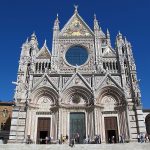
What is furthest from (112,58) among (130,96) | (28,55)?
(28,55)

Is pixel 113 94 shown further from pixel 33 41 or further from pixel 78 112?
pixel 33 41

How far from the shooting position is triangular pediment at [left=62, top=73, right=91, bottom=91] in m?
25.5

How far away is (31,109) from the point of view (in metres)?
24.4

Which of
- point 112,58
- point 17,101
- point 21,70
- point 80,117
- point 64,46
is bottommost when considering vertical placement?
point 80,117

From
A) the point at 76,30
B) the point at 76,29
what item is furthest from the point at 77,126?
the point at 76,29

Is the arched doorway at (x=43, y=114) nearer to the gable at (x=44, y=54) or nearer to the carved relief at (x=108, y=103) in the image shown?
the gable at (x=44, y=54)

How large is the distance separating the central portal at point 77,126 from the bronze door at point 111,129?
2379 mm

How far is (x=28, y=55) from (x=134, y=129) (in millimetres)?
14486

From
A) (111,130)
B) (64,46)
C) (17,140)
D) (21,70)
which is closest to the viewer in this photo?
(17,140)

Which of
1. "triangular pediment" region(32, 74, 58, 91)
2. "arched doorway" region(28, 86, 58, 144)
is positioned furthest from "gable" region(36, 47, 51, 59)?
"arched doorway" region(28, 86, 58, 144)

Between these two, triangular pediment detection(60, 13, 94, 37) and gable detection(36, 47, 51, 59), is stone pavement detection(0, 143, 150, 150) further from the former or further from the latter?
triangular pediment detection(60, 13, 94, 37)

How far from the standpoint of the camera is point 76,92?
84.3 feet

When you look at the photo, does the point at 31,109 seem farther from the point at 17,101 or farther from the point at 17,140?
the point at 17,140

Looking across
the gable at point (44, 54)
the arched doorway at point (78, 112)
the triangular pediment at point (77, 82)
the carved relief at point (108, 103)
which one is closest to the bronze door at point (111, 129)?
the carved relief at point (108, 103)
